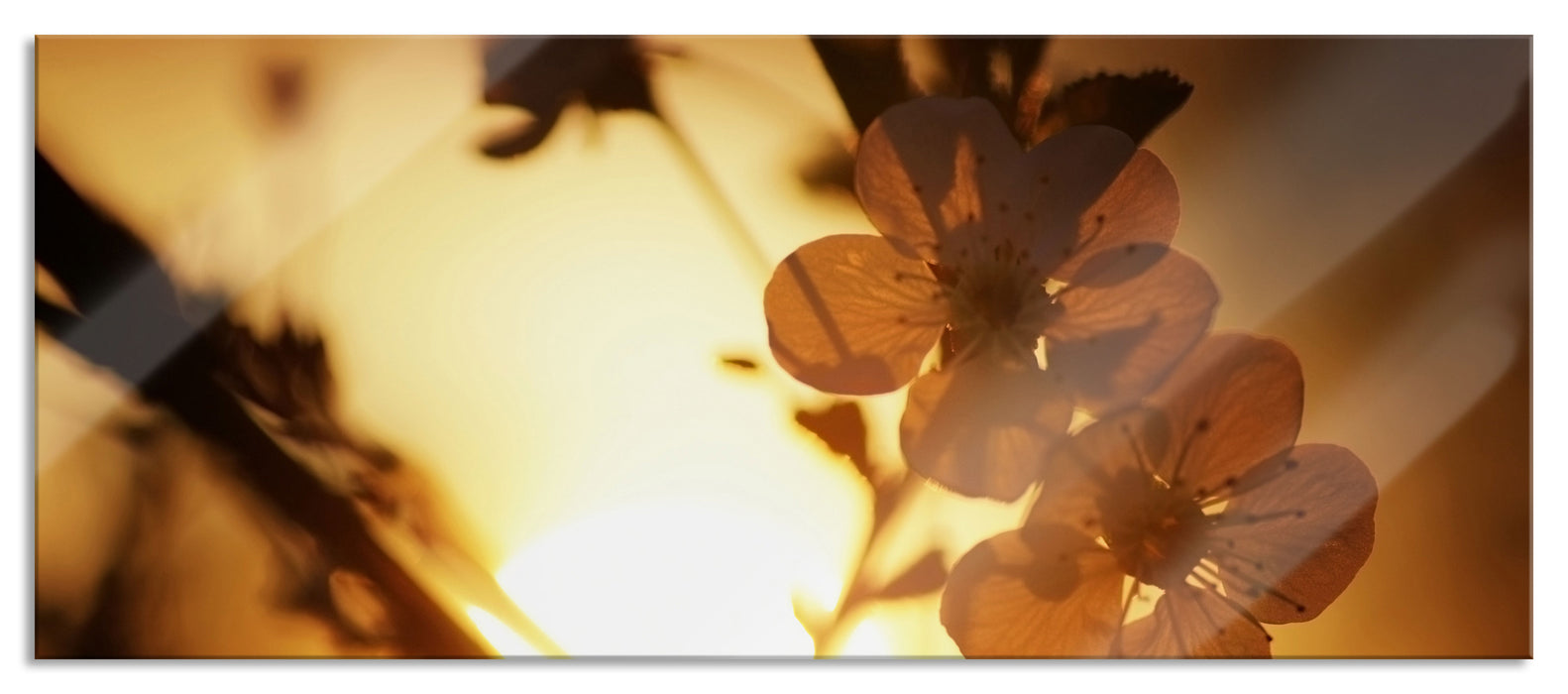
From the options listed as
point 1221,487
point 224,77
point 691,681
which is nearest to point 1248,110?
point 1221,487

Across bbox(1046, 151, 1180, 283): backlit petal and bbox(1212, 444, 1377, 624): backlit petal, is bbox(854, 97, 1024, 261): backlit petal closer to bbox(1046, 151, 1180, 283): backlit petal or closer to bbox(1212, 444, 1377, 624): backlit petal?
bbox(1046, 151, 1180, 283): backlit petal

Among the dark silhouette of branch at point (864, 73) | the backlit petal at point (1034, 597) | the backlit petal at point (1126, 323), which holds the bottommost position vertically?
the backlit petal at point (1034, 597)

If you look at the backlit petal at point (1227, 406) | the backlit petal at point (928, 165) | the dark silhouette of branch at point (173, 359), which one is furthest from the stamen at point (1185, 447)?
the dark silhouette of branch at point (173, 359)

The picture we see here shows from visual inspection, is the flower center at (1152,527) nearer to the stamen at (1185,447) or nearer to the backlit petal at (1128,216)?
the stamen at (1185,447)

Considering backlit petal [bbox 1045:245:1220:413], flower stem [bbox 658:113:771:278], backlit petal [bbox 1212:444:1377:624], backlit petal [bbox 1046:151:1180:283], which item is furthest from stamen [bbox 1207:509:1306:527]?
flower stem [bbox 658:113:771:278]

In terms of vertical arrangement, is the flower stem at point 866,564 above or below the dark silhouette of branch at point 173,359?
below

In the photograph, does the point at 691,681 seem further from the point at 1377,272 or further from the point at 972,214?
the point at 1377,272
